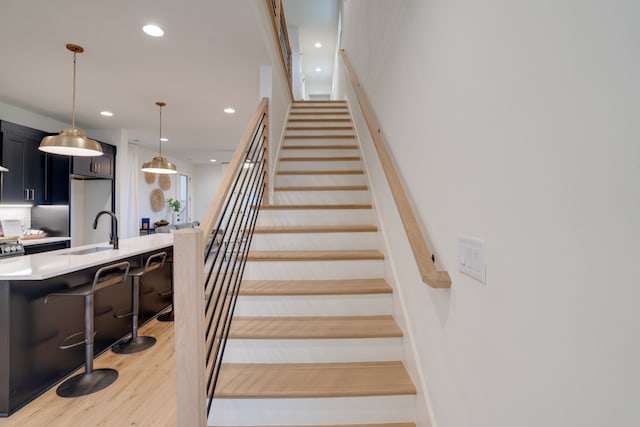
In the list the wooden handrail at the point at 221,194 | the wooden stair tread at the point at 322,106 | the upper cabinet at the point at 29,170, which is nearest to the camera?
the wooden handrail at the point at 221,194

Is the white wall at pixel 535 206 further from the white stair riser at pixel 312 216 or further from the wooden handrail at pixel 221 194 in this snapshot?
the white stair riser at pixel 312 216

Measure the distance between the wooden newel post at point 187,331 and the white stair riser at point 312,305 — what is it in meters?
0.80

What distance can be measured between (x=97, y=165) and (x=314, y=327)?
5.35 metres

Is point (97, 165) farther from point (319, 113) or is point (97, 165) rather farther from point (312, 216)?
point (312, 216)

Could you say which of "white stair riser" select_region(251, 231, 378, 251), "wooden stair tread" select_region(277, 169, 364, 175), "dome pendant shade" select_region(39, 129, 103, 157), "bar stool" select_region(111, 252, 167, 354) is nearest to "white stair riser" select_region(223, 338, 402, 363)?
"white stair riser" select_region(251, 231, 378, 251)

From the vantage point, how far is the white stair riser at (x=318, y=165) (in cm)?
342

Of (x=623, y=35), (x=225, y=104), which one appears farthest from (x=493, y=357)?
(x=225, y=104)

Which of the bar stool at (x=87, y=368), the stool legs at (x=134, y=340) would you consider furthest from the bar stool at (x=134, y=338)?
the bar stool at (x=87, y=368)

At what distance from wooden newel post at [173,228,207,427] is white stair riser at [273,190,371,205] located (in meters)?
1.92

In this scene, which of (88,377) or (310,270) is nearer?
(310,270)

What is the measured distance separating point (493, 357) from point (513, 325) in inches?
6.0

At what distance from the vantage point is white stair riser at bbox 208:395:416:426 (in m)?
1.47

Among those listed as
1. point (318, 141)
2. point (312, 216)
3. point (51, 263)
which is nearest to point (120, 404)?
point (51, 263)

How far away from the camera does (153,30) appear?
253 cm
